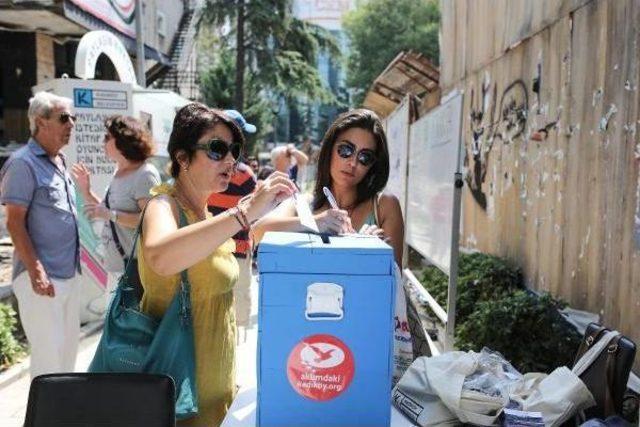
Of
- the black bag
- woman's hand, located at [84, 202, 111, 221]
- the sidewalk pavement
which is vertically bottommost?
the sidewalk pavement

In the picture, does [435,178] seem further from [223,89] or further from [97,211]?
[223,89]

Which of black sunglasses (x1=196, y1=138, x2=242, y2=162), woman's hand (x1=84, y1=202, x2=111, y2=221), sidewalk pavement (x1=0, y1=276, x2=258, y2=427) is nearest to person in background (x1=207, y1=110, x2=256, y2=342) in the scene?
sidewalk pavement (x1=0, y1=276, x2=258, y2=427)

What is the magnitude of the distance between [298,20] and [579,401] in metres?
20.3

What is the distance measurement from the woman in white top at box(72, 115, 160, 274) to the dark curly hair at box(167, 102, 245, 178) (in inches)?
85.9

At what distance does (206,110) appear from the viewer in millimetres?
1960

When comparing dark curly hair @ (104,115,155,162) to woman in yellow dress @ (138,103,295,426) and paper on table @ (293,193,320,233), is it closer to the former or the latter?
woman in yellow dress @ (138,103,295,426)

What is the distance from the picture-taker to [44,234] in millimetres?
3389

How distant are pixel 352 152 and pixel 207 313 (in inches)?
32.9

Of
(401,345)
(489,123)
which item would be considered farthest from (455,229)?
(489,123)

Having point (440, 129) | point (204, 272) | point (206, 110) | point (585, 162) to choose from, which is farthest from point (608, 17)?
point (204, 272)

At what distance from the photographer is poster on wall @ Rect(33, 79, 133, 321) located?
5748mm

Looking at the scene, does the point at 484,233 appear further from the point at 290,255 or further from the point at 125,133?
the point at 290,255

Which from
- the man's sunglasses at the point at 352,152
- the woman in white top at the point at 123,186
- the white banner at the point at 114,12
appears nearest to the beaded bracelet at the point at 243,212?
the man's sunglasses at the point at 352,152

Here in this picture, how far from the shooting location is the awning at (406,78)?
32.7 ft
